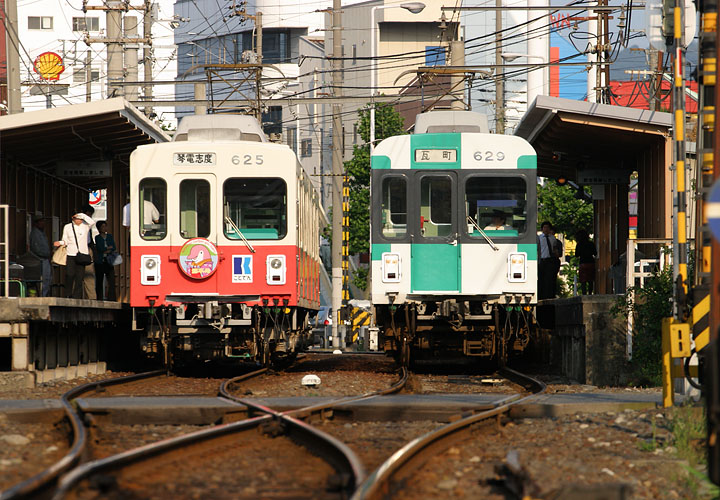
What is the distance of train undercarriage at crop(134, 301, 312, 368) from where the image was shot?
1477 centimetres

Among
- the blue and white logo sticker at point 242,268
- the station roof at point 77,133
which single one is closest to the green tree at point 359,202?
the station roof at point 77,133

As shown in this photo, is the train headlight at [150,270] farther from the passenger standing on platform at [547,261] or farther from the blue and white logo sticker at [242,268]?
the passenger standing on platform at [547,261]

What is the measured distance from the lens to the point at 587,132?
17.2m

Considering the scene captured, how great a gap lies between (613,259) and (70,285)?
9.35 m

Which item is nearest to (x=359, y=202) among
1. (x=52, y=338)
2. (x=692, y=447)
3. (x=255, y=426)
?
(x=52, y=338)

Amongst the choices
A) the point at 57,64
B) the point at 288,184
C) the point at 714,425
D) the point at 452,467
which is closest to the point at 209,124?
the point at 288,184

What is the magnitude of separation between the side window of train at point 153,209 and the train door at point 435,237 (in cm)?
340

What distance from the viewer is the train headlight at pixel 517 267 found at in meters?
15.1

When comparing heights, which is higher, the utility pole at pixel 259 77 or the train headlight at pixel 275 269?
the utility pole at pixel 259 77

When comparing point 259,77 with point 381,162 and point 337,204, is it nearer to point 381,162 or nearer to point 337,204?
point 337,204

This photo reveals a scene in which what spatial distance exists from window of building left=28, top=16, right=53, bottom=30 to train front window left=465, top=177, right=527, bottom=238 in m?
65.7

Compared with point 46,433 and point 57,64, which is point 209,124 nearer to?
point 46,433

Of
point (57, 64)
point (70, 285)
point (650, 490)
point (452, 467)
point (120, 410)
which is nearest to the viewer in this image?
point (650, 490)

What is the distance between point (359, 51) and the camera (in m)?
65.4
